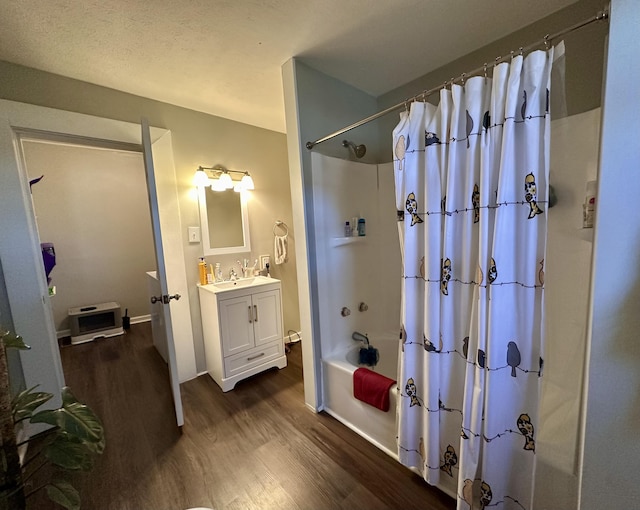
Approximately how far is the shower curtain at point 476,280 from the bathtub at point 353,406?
0.19 metres

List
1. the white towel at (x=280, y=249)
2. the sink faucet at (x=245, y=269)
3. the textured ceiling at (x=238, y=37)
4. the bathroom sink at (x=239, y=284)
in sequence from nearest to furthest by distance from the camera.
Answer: the textured ceiling at (x=238, y=37)
the bathroom sink at (x=239, y=284)
the sink faucet at (x=245, y=269)
the white towel at (x=280, y=249)

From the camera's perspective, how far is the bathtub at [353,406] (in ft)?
4.86

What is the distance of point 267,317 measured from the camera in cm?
239

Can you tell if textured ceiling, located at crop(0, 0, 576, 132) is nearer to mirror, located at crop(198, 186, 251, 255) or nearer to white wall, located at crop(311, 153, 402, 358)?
white wall, located at crop(311, 153, 402, 358)

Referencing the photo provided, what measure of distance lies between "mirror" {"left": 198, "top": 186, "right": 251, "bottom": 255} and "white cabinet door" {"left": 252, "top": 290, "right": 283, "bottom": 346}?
595mm

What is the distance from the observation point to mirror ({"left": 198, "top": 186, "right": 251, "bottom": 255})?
7.82ft

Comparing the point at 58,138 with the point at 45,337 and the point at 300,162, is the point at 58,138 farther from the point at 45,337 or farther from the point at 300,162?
the point at 300,162

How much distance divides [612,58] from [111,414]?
318 centimetres

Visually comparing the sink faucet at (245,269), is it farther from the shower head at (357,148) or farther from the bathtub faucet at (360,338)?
the shower head at (357,148)

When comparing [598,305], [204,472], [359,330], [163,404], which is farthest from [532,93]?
[163,404]

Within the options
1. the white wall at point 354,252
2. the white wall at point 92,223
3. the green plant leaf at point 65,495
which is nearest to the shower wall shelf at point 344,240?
the white wall at point 354,252

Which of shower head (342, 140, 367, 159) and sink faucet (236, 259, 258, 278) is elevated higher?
shower head (342, 140, 367, 159)

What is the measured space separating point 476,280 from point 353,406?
1170 millimetres

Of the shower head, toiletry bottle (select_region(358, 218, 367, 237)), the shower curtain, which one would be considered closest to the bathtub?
the shower curtain
